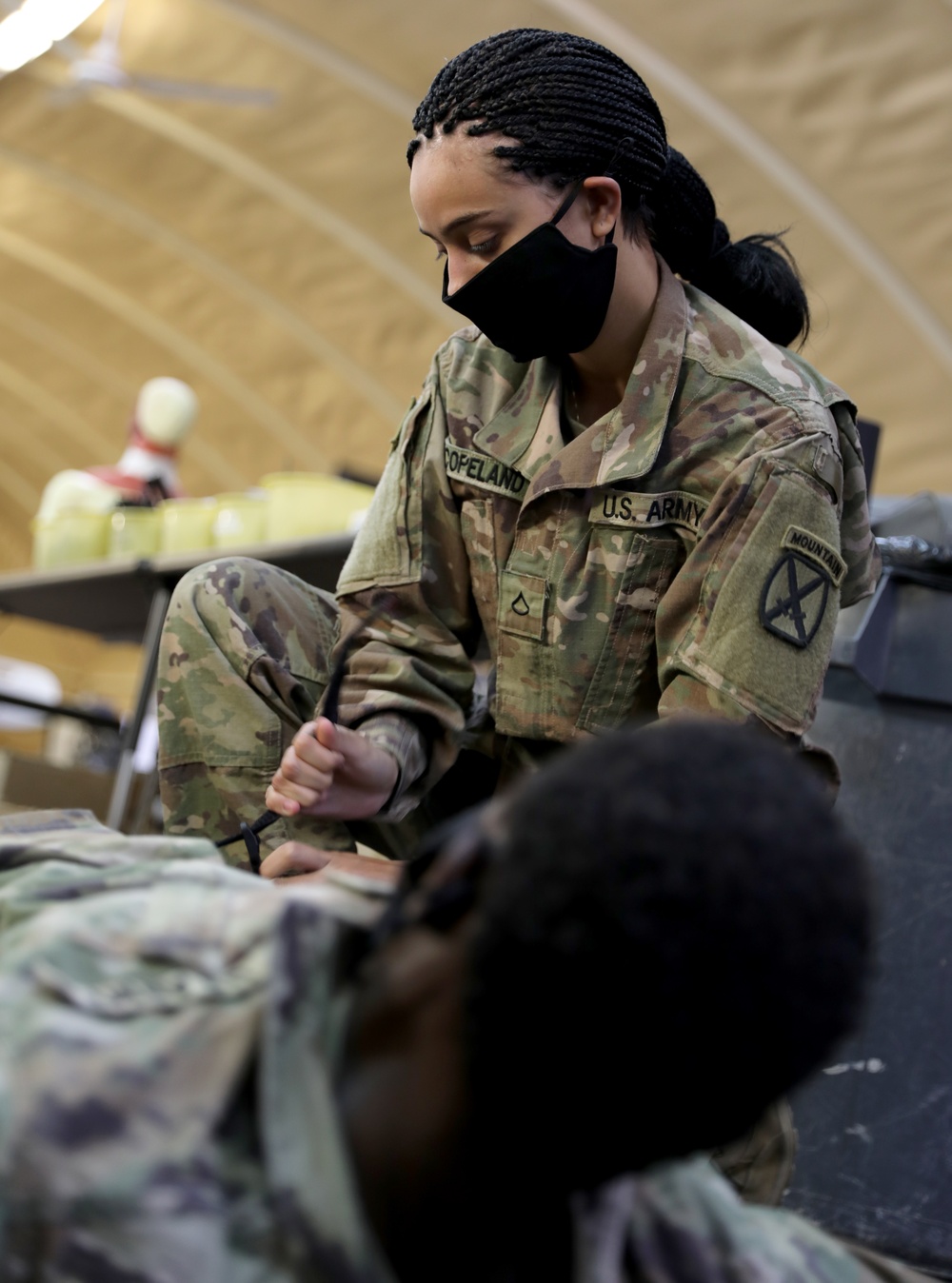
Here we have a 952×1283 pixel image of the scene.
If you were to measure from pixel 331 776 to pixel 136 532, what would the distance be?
281 cm

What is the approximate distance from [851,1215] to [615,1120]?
1423 millimetres

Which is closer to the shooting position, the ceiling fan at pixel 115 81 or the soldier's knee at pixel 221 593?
the soldier's knee at pixel 221 593

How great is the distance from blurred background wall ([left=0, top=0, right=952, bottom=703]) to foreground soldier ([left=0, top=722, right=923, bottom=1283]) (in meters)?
4.57

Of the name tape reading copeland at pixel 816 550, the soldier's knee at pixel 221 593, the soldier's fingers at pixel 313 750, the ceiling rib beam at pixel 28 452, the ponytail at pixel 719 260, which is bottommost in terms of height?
the ceiling rib beam at pixel 28 452

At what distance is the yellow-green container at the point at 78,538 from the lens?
15.0 feet

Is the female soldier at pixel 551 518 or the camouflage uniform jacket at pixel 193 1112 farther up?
the female soldier at pixel 551 518

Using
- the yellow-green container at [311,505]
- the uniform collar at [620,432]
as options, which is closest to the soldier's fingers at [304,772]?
the uniform collar at [620,432]

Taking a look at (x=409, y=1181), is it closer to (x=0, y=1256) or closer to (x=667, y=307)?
(x=0, y=1256)

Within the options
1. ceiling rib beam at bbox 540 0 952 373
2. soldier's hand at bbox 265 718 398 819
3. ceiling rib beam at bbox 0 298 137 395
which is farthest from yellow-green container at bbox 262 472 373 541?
ceiling rib beam at bbox 0 298 137 395

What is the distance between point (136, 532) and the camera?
14.3ft

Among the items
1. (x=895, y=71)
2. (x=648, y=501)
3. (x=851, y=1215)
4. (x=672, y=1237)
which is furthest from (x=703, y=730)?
(x=895, y=71)

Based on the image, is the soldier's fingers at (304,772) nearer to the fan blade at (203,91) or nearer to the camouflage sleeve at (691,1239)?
the camouflage sleeve at (691,1239)

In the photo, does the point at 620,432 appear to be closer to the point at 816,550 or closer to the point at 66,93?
the point at 816,550

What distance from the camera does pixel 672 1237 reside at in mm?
966
